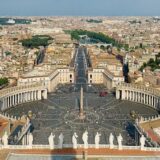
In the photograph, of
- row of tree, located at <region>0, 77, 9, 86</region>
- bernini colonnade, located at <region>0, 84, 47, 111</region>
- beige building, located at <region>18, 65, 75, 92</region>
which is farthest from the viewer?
row of tree, located at <region>0, 77, 9, 86</region>

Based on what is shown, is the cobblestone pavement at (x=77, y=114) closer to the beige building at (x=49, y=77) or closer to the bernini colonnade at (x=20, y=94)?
the bernini colonnade at (x=20, y=94)

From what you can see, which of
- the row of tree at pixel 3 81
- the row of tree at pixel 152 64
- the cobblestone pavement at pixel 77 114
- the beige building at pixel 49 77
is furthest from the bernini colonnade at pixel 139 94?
the row of tree at pixel 152 64

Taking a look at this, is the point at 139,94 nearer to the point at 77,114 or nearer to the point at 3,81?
the point at 77,114

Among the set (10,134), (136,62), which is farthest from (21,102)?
(136,62)

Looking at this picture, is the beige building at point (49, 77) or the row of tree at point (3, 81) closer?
the beige building at point (49, 77)

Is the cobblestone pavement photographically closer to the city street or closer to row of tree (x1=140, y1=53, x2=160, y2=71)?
the city street

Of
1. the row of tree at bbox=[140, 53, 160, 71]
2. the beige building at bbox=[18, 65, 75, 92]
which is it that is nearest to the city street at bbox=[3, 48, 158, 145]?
the beige building at bbox=[18, 65, 75, 92]
